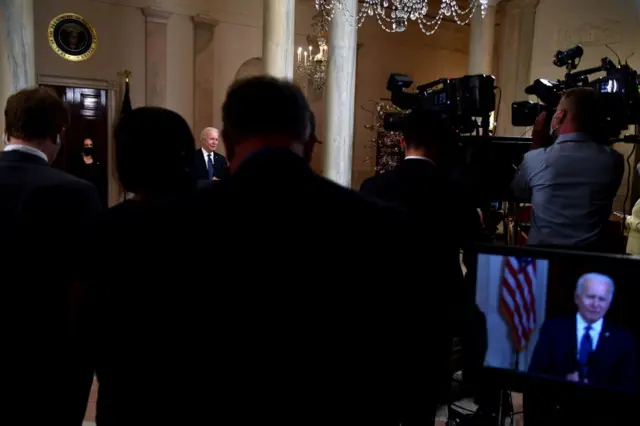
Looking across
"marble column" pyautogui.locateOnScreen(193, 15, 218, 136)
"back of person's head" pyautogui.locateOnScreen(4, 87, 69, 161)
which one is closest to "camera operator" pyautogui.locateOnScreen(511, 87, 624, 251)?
"back of person's head" pyautogui.locateOnScreen(4, 87, 69, 161)

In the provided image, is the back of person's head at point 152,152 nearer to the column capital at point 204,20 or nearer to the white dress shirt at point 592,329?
the white dress shirt at point 592,329

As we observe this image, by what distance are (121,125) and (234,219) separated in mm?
646

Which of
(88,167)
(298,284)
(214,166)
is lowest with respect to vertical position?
(88,167)

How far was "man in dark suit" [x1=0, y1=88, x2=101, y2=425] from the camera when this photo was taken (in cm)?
182

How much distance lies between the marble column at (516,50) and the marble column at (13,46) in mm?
7305

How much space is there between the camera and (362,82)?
12.4 metres


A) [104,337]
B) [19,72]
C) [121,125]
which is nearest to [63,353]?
[104,337]

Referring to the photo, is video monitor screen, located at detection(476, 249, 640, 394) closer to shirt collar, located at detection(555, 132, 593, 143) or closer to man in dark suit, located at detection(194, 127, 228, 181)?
shirt collar, located at detection(555, 132, 593, 143)

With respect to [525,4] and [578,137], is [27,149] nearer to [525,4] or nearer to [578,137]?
[578,137]

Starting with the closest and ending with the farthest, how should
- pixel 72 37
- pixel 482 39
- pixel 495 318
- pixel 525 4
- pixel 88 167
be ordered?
pixel 495 318, pixel 88 167, pixel 72 37, pixel 482 39, pixel 525 4

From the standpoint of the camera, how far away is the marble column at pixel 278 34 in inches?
296

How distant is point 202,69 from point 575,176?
8729 mm

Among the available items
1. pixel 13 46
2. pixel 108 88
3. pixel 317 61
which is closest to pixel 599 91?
pixel 13 46

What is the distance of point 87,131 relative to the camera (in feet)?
31.6
